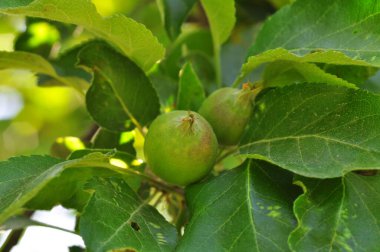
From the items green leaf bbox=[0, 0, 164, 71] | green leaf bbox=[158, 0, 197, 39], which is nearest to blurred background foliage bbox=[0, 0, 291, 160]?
green leaf bbox=[158, 0, 197, 39]

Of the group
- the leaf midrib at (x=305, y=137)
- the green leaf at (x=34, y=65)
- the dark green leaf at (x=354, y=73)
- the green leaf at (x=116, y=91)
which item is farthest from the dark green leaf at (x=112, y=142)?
the dark green leaf at (x=354, y=73)

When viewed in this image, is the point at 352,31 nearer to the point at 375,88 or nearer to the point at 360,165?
the point at 375,88

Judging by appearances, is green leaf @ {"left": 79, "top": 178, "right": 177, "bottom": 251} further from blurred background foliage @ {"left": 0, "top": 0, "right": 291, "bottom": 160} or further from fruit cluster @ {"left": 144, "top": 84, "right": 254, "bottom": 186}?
blurred background foliage @ {"left": 0, "top": 0, "right": 291, "bottom": 160}

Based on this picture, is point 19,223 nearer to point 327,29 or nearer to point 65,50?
point 65,50

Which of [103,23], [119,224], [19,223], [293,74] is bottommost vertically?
[19,223]

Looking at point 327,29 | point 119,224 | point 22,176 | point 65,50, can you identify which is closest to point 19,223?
point 22,176
